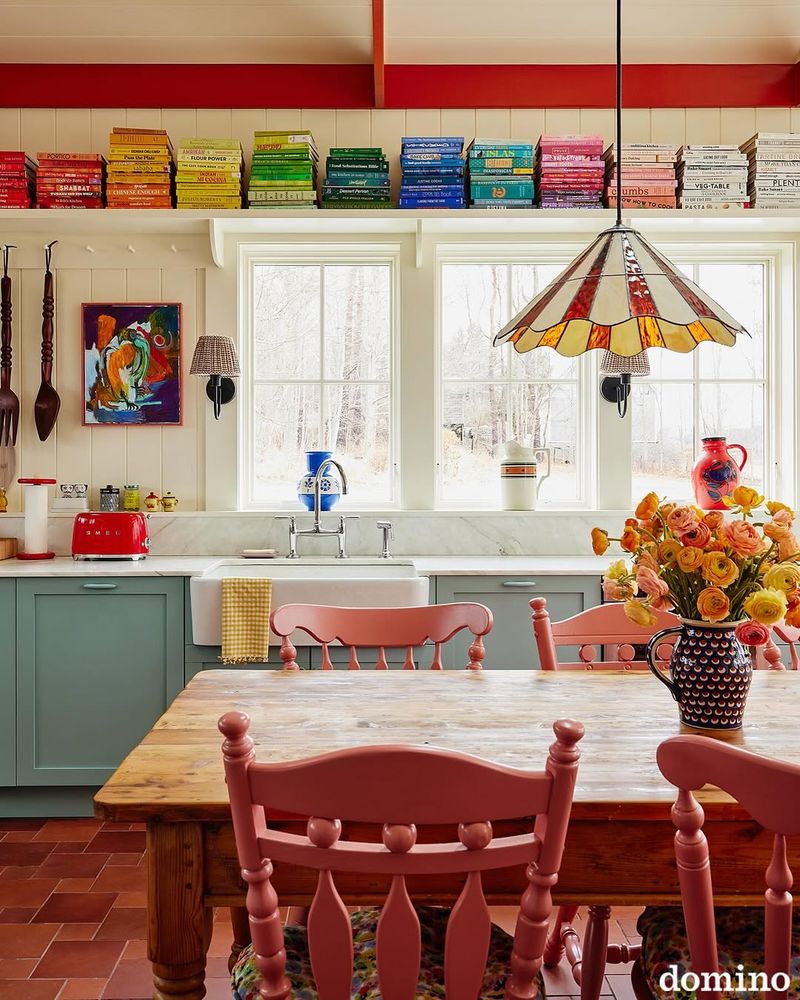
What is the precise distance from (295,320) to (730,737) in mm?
2924

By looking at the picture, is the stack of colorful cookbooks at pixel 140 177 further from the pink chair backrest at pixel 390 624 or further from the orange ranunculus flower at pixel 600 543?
the orange ranunculus flower at pixel 600 543

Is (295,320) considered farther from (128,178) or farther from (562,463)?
(562,463)

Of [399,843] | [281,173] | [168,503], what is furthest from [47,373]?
[399,843]

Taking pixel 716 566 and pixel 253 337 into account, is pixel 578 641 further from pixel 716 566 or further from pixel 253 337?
pixel 253 337

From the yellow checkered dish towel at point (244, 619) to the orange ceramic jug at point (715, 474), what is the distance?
1854 millimetres

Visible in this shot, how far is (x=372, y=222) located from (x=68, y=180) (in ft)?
4.28

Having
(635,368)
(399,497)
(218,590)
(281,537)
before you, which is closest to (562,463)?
(635,368)

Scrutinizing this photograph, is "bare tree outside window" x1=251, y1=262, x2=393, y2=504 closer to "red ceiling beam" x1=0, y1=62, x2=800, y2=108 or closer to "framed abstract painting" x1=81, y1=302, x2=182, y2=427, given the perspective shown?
"framed abstract painting" x1=81, y1=302, x2=182, y2=427

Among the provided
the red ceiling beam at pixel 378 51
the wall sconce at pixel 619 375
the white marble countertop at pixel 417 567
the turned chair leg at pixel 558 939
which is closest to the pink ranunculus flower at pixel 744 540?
the turned chair leg at pixel 558 939

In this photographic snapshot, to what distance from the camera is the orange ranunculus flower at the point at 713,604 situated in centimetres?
149

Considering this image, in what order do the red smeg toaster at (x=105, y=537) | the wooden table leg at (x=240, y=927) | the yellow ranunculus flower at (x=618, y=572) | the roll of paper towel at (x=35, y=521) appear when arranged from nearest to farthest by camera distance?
the yellow ranunculus flower at (x=618, y=572)
the wooden table leg at (x=240, y=927)
the red smeg toaster at (x=105, y=537)
the roll of paper towel at (x=35, y=521)

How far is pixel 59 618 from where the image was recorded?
310cm

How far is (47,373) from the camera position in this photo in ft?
12.1

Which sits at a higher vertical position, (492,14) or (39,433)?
(492,14)
